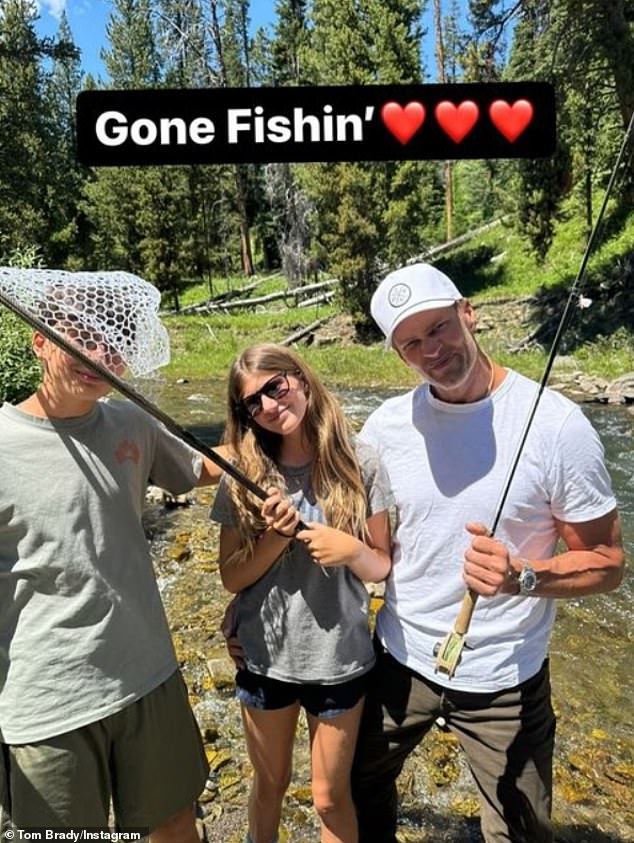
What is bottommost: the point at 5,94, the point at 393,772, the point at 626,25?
the point at 393,772

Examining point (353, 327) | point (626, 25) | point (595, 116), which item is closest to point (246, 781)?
point (626, 25)

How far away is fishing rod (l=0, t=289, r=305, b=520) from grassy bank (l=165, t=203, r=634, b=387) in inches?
491

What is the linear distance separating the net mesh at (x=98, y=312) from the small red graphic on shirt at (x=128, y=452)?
288 millimetres

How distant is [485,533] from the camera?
2.05m

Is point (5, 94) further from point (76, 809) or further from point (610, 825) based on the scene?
point (610, 825)

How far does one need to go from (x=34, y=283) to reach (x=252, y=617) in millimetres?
1379

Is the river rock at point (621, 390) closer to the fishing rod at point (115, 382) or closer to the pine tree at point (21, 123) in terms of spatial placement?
the pine tree at point (21, 123)

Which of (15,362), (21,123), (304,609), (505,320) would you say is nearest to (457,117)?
(15,362)

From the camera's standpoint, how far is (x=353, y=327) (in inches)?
942

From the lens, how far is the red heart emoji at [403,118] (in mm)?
8971

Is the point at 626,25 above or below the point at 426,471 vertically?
above

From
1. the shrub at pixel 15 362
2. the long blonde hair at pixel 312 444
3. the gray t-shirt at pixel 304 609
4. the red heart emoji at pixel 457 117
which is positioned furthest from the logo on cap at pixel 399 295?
the red heart emoji at pixel 457 117

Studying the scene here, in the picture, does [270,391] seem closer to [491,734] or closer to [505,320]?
[491,734]

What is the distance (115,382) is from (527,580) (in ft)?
4.61
